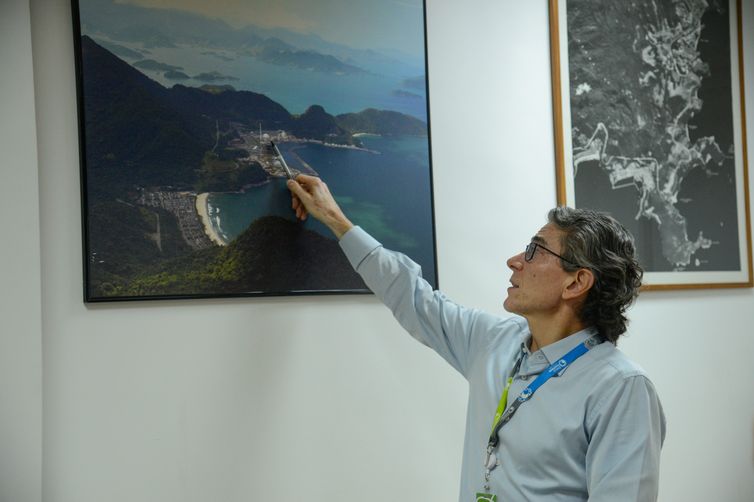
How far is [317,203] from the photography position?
6.29 ft

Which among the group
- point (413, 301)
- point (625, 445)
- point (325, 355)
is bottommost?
point (625, 445)

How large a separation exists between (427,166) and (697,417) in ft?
5.01

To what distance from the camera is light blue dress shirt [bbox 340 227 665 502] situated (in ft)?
4.97

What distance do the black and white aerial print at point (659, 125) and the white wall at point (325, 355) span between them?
161mm

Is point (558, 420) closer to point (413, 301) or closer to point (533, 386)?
point (533, 386)

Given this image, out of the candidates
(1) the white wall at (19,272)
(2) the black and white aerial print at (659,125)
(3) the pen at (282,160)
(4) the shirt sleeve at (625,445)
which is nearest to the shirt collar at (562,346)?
(4) the shirt sleeve at (625,445)

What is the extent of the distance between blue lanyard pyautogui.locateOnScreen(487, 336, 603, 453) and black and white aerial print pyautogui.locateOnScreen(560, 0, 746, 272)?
99 cm

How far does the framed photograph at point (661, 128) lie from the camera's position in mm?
2547

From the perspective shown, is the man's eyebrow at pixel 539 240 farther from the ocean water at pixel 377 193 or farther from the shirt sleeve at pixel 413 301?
the ocean water at pixel 377 193

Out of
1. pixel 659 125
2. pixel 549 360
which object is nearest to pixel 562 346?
pixel 549 360

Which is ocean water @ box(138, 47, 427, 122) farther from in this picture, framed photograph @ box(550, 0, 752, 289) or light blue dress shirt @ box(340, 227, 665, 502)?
framed photograph @ box(550, 0, 752, 289)

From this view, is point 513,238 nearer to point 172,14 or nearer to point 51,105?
point 172,14

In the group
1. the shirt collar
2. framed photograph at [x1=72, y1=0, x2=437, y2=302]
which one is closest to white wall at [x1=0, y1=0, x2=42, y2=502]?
framed photograph at [x1=72, y1=0, x2=437, y2=302]

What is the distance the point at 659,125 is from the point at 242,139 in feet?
5.50
